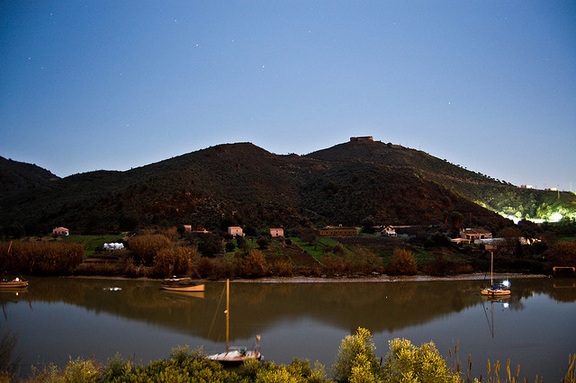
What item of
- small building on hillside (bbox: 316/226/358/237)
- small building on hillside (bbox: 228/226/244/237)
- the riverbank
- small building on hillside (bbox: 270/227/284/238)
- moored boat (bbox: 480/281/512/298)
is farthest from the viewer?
small building on hillside (bbox: 316/226/358/237)

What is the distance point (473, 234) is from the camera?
157 feet

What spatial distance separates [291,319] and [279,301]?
4111 millimetres

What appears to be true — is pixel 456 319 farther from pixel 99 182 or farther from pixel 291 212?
pixel 99 182

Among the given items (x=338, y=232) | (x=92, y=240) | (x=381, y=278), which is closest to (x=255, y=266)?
(x=381, y=278)

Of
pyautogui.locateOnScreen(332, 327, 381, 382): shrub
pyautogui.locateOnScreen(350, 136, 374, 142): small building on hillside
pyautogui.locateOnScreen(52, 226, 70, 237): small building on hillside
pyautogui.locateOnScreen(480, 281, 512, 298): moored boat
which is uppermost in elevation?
pyautogui.locateOnScreen(350, 136, 374, 142): small building on hillside

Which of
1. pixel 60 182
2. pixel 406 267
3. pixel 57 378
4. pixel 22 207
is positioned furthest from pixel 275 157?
pixel 57 378

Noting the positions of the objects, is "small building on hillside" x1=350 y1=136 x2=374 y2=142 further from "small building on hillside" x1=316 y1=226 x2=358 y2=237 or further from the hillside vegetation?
"small building on hillside" x1=316 y1=226 x2=358 y2=237

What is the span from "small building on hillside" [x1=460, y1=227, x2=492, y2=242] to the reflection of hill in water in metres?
11.1

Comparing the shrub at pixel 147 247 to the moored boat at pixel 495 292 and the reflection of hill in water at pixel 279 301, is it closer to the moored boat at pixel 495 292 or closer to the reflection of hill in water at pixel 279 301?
the reflection of hill in water at pixel 279 301

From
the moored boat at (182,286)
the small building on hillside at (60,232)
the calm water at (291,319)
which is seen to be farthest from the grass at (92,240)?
the moored boat at (182,286)

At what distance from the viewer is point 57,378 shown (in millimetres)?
10492

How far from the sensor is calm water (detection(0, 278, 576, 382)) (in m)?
18.4

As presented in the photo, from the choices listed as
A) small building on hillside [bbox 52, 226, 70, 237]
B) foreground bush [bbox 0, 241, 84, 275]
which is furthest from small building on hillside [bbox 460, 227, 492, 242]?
small building on hillside [bbox 52, 226, 70, 237]

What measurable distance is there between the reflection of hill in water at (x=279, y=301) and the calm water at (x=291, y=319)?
5 cm
